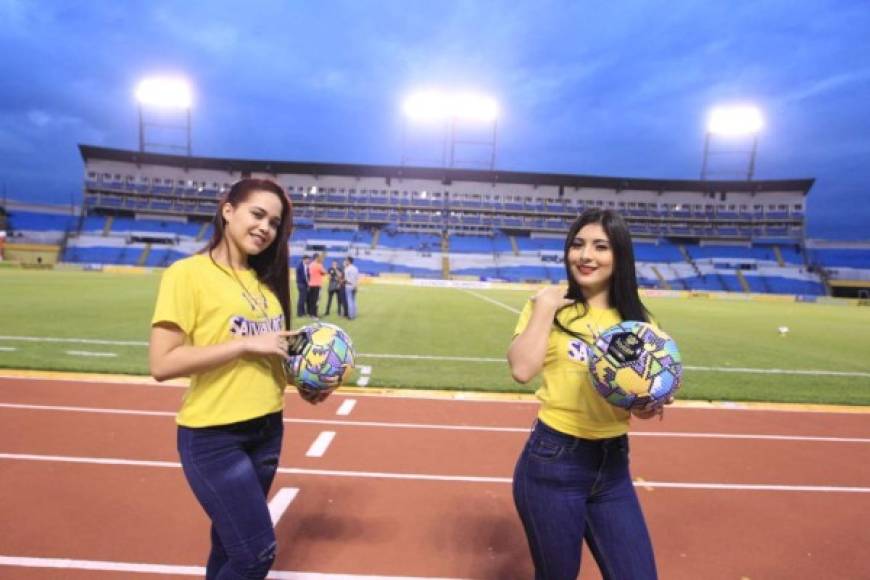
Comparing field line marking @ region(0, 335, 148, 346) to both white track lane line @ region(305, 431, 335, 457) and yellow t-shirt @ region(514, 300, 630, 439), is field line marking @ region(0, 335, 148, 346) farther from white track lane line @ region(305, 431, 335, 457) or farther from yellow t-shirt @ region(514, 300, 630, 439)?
yellow t-shirt @ region(514, 300, 630, 439)

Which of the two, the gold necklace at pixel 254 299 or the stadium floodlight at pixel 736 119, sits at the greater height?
the stadium floodlight at pixel 736 119

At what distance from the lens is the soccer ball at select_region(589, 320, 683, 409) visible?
2006mm

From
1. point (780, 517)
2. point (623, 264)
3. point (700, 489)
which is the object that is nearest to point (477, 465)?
point (700, 489)

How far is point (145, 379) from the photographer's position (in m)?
7.68

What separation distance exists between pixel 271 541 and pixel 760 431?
21.0 feet

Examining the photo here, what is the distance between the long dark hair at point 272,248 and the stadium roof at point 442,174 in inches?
2479

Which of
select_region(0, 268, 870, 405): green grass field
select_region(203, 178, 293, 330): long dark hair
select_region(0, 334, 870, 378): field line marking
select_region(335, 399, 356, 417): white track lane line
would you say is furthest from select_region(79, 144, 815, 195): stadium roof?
select_region(203, 178, 293, 330): long dark hair

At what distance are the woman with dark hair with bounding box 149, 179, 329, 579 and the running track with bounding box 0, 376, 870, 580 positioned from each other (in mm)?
1401

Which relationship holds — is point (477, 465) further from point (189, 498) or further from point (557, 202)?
point (557, 202)

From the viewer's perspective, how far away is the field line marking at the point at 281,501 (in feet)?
12.7

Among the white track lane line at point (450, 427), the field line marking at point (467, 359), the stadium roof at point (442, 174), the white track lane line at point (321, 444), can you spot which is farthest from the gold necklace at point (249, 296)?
the stadium roof at point (442, 174)

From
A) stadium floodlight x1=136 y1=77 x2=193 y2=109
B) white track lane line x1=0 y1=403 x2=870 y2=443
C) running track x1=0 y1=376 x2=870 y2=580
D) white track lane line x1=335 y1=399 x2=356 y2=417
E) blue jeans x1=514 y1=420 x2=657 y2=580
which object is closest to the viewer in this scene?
blue jeans x1=514 y1=420 x2=657 y2=580

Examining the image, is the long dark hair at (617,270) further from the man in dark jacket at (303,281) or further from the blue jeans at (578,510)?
→ the man in dark jacket at (303,281)

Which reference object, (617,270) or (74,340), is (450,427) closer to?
(617,270)
